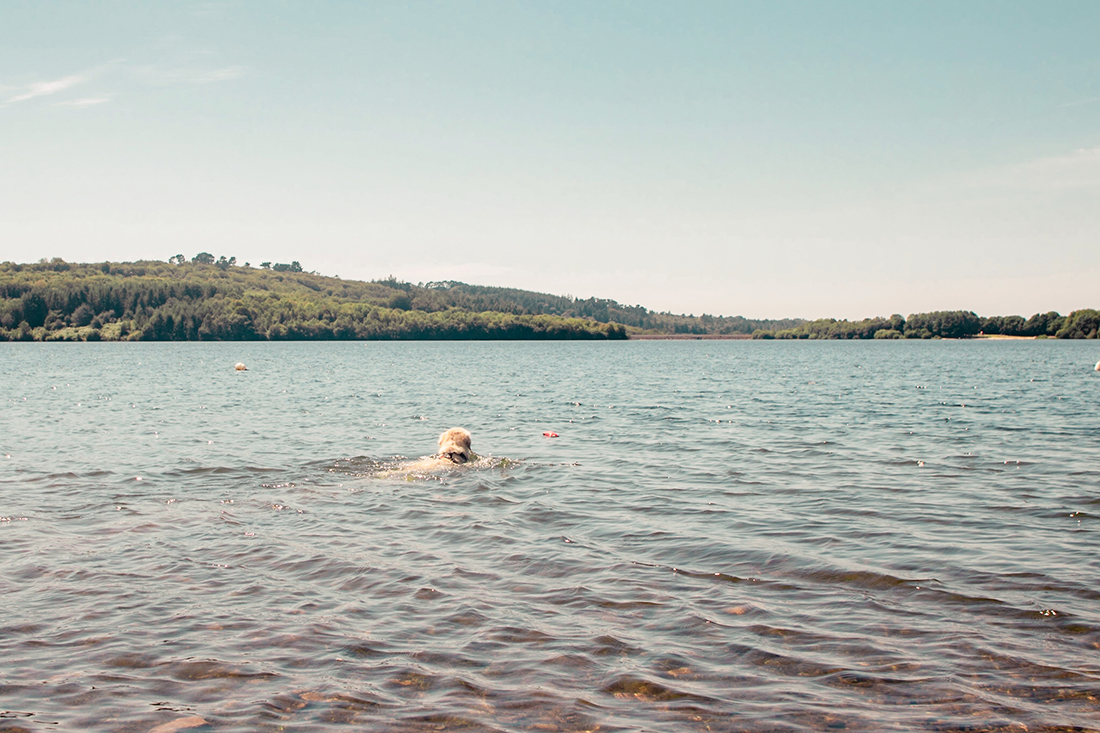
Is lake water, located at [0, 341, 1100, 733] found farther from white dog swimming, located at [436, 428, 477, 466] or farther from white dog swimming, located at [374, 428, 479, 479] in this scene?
white dog swimming, located at [436, 428, 477, 466]

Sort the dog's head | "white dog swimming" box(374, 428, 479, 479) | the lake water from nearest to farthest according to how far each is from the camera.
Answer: the lake water → "white dog swimming" box(374, 428, 479, 479) → the dog's head

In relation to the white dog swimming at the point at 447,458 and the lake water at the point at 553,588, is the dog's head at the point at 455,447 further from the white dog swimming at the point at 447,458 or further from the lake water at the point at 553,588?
the lake water at the point at 553,588

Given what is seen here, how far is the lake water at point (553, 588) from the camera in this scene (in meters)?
7.23

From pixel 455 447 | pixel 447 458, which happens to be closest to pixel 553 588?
pixel 447 458

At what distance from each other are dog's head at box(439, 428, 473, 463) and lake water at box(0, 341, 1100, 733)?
120 centimetres

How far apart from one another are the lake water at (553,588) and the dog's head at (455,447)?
1.20m

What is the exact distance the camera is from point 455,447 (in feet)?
71.6

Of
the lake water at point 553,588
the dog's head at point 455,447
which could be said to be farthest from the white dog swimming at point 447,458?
the lake water at point 553,588

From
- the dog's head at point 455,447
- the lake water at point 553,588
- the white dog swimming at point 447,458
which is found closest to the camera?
the lake water at point 553,588

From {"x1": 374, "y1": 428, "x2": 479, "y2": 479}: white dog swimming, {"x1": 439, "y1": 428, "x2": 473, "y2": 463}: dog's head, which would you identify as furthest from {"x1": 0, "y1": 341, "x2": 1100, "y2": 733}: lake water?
{"x1": 439, "y1": 428, "x2": 473, "y2": 463}: dog's head

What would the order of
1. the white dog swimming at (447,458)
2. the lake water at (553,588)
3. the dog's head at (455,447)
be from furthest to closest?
1. the dog's head at (455,447)
2. the white dog swimming at (447,458)
3. the lake water at (553,588)

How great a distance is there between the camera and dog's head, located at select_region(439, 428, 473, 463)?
21.7m

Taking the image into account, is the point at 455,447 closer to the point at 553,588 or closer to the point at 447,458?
the point at 447,458

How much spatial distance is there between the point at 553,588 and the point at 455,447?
11496 millimetres
